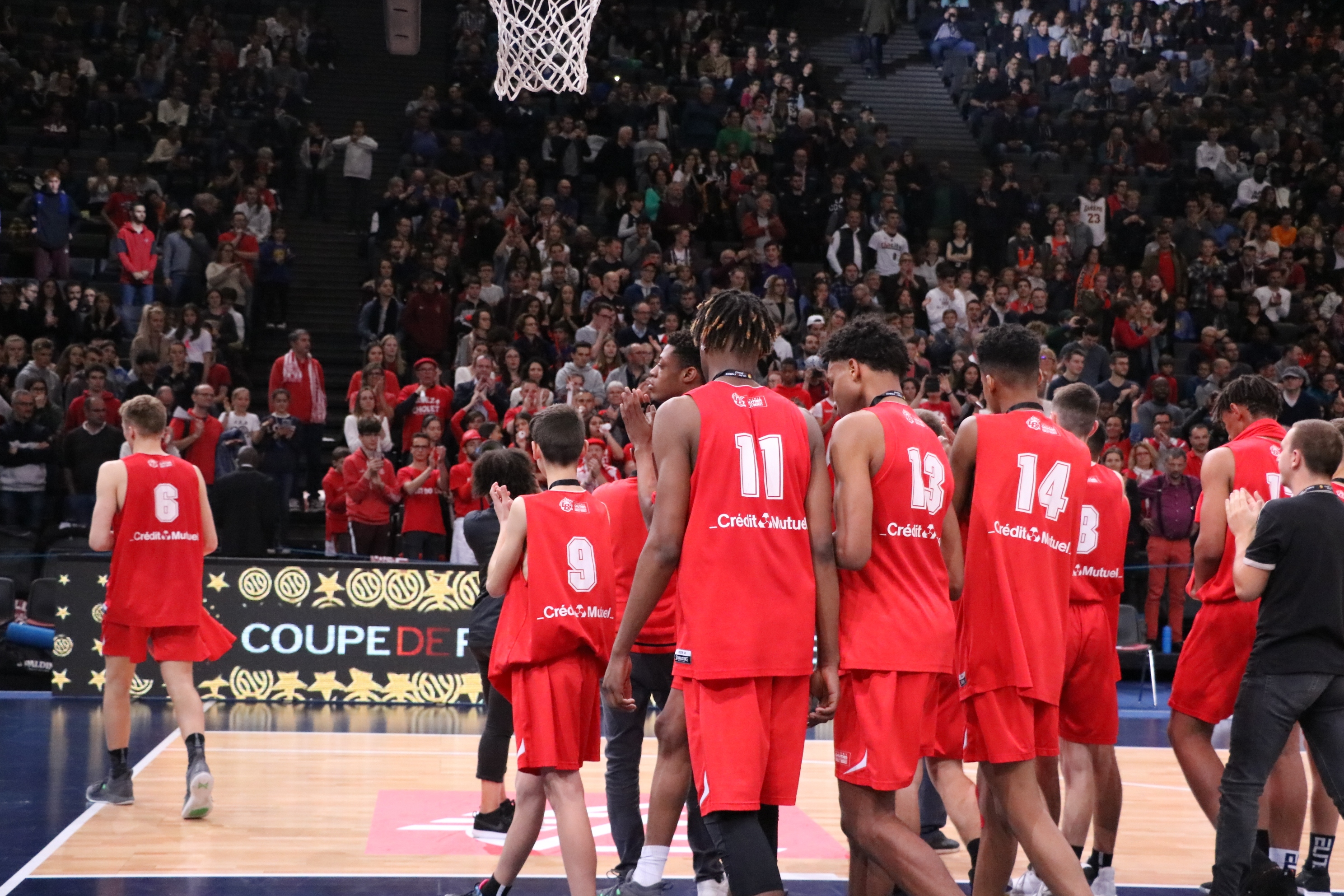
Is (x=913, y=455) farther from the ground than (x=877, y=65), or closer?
closer

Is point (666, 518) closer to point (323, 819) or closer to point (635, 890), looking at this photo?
point (635, 890)

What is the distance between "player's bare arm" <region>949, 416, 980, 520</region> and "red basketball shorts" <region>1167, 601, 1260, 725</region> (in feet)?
4.78

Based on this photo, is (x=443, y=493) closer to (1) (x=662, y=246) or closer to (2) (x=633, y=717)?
(1) (x=662, y=246)

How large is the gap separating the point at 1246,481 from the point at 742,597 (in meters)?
2.77

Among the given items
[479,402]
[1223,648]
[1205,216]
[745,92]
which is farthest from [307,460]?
[1205,216]

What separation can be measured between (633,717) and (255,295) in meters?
12.6

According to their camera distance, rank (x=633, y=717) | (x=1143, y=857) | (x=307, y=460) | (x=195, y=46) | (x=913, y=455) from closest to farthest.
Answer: (x=913, y=455) → (x=633, y=717) → (x=1143, y=857) → (x=307, y=460) → (x=195, y=46)

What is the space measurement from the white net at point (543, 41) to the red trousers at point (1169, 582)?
23.0 feet

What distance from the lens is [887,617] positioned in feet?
14.6

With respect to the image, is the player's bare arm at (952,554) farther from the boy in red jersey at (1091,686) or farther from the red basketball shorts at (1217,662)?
the red basketball shorts at (1217,662)

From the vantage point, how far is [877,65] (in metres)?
24.3

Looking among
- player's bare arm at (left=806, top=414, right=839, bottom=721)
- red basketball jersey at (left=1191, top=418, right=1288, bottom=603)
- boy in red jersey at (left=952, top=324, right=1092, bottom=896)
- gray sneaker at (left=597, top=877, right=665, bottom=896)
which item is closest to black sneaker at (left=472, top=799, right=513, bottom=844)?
gray sneaker at (left=597, top=877, right=665, bottom=896)

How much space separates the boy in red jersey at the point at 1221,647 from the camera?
5.77 m

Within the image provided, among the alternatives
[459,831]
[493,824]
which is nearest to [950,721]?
[493,824]
